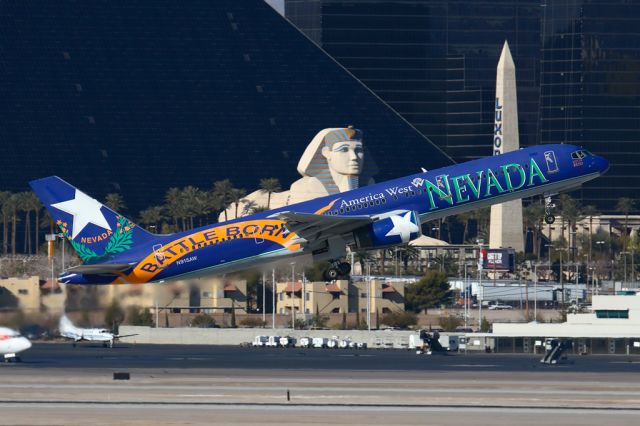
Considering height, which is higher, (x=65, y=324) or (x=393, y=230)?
(x=393, y=230)

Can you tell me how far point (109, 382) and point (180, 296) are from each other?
26.8 feet

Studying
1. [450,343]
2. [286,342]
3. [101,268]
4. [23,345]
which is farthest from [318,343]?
[101,268]

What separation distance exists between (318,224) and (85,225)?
12.9m

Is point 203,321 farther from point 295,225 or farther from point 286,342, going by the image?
point 295,225

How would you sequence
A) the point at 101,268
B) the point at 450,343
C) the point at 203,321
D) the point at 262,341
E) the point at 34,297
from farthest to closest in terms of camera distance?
the point at 203,321 < the point at 262,341 < the point at 450,343 < the point at 34,297 < the point at 101,268

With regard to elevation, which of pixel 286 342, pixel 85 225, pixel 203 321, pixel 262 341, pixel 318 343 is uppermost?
pixel 85 225

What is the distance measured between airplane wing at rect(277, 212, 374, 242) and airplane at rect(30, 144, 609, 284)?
55 mm

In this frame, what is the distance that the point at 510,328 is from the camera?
552ft

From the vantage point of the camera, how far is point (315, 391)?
333 feet

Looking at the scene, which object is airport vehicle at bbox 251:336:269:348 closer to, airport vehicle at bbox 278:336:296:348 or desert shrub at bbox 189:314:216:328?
airport vehicle at bbox 278:336:296:348

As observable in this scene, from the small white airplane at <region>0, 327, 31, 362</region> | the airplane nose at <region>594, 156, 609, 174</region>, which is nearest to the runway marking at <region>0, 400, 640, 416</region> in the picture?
the airplane nose at <region>594, 156, 609, 174</region>

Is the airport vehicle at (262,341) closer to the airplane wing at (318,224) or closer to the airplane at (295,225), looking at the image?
the airplane at (295,225)

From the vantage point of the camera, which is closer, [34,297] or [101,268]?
[101,268]

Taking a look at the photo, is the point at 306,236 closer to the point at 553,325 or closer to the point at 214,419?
the point at 214,419
